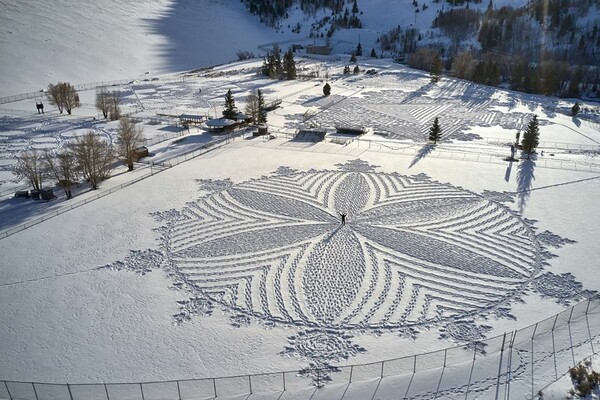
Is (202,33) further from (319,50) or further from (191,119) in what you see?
(191,119)

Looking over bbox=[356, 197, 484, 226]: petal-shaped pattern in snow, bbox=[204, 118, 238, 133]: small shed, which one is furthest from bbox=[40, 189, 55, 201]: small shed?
bbox=[356, 197, 484, 226]: petal-shaped pattern in snow

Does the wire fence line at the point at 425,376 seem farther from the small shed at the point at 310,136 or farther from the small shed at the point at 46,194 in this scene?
the small shed at the point at 310,136

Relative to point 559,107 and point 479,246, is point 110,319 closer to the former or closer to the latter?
point 479,246

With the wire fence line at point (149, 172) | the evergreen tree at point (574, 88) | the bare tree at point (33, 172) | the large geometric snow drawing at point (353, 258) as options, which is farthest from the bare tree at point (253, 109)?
the evergreen tree at point (574, 88)

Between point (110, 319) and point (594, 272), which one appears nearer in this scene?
point (110, 319)

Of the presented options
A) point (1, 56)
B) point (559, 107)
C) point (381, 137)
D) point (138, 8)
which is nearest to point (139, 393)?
point (381, 137)

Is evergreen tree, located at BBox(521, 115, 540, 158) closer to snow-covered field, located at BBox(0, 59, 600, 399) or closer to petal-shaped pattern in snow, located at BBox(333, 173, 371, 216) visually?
snow-covered field, located at BBox(0, 59, 600, 399)
